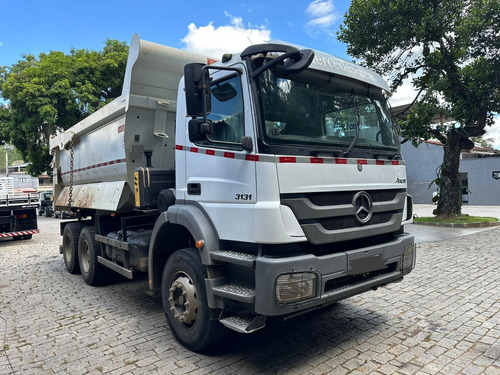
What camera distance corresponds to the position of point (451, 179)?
14016 mm

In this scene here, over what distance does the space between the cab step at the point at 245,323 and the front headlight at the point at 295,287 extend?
0.29m

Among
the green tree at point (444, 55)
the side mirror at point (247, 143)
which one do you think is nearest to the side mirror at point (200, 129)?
the side mirror at point (247, 143)

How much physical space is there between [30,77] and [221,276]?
19.3m

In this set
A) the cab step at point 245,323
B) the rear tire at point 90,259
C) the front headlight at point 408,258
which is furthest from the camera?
the rear tire at point 90,259

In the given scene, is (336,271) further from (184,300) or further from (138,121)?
(138,121)

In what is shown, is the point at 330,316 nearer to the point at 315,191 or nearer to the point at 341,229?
the point at 341,229

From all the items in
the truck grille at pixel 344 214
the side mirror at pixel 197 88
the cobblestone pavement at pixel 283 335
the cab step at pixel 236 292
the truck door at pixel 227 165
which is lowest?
the cobblestone pavement at pixel 283 335

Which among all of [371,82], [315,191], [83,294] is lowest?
[83,294]

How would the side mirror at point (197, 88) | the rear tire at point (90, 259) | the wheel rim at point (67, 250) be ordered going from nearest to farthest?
the side mirror at point (197, 88) → the rear tire at point (90, 259) → the wheel rim at point (67, 250)

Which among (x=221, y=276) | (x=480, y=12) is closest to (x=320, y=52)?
(x=221, y=276)

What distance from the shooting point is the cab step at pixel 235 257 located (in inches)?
120

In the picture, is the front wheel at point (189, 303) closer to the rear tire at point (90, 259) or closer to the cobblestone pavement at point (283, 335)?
the cobblestone pavement at point (283, 335)

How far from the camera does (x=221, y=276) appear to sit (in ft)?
11.1

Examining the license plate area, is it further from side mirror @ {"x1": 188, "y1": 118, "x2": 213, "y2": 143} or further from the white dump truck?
side mirror @ {"x1": 188, "y1": 118, "x2": 213, "y2": 143}
